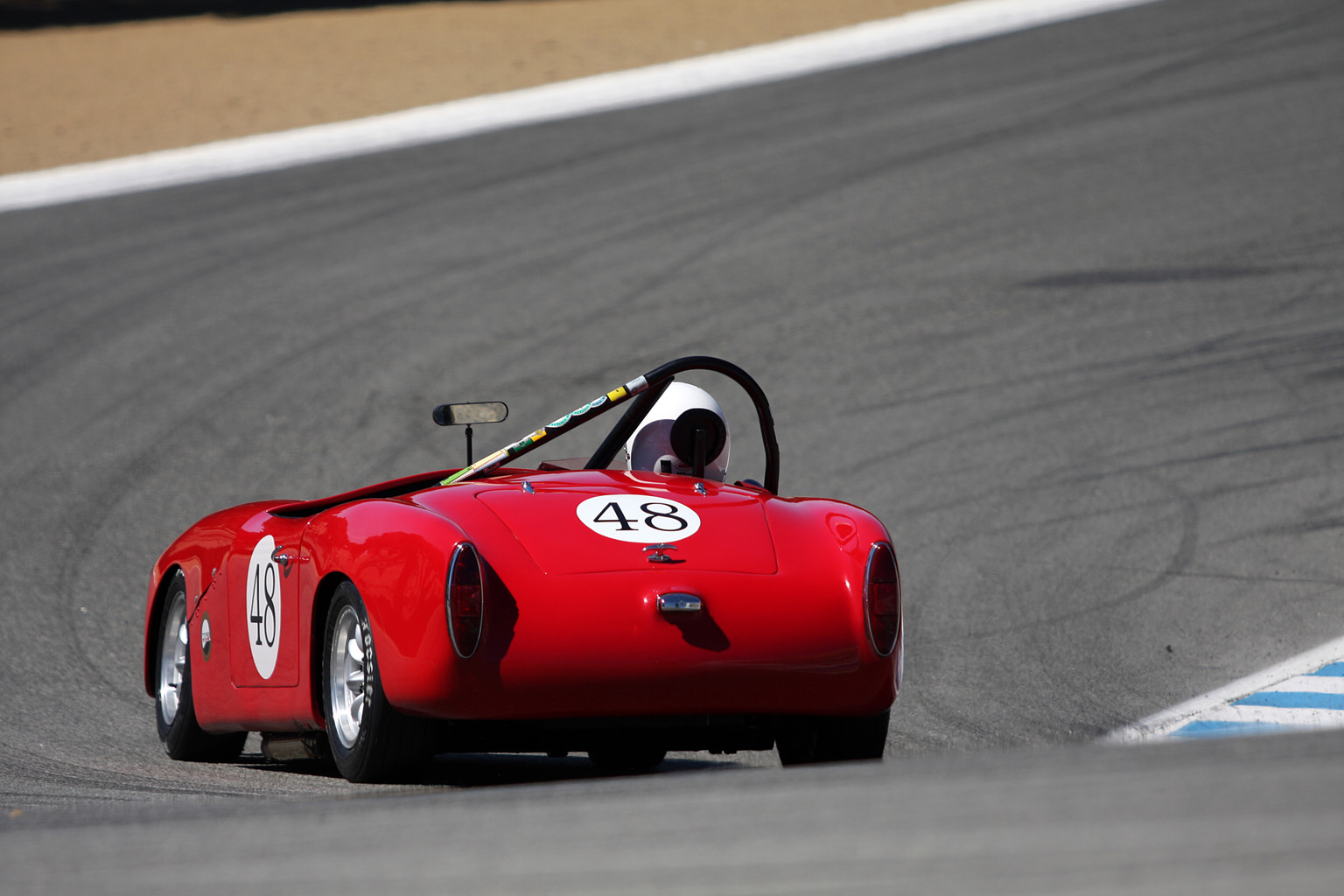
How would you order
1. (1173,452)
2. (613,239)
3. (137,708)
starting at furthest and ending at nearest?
(613,239) → (1173,452) → (137,708)

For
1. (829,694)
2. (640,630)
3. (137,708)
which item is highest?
(640,630)

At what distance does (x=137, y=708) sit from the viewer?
6.79 metres

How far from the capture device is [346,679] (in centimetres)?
473

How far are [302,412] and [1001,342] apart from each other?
16.4 ft

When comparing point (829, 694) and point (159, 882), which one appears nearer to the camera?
point (159, 882)

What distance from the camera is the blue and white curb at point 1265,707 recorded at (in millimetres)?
5672

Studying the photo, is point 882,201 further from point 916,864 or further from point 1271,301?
point 916,864

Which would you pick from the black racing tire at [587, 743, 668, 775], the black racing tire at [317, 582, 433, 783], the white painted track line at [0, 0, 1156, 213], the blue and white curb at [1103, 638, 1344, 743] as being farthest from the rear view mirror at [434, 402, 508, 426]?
the white painted track line at [0, 0, 1156, 213]

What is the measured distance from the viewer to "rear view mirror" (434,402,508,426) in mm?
5268

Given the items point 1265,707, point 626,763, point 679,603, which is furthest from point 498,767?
point 1265,707

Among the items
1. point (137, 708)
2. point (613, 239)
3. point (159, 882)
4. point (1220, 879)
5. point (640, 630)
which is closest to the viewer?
point (1220, 879)

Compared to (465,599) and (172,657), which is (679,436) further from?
(172,657)

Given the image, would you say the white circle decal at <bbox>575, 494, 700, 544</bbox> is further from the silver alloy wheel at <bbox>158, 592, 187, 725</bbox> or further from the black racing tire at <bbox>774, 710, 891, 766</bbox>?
the silver alloy wheel at <bbox>158, 592, 187, 725</bbox>

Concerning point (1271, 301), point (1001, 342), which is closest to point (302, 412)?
point (1001, 342)
